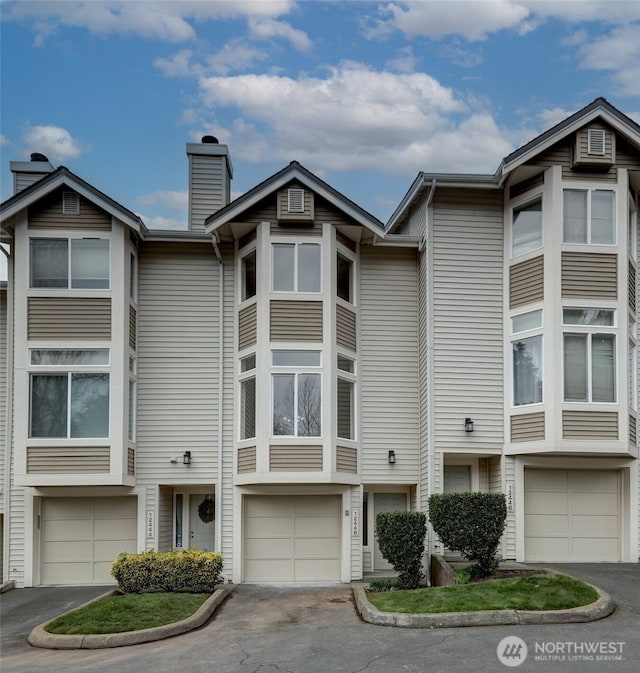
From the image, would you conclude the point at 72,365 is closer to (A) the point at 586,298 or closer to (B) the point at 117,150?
Result: (B) the point at 117,150

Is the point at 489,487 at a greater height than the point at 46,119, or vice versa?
the point at 46,119

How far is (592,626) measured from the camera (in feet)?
35.7

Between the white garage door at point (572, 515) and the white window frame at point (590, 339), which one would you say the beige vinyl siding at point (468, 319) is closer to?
the white garage door at point (572, 515)

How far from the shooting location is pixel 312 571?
17016 mm

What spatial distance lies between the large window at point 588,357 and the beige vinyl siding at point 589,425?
29cm

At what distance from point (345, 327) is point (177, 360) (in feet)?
12.6

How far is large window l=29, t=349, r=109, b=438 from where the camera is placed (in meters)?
16.3

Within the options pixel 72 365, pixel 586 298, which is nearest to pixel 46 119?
pixel 72 365

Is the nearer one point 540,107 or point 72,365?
point 72,365

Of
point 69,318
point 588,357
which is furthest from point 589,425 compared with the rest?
point 69,318

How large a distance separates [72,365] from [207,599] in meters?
5.72

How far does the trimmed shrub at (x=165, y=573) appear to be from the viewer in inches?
584
